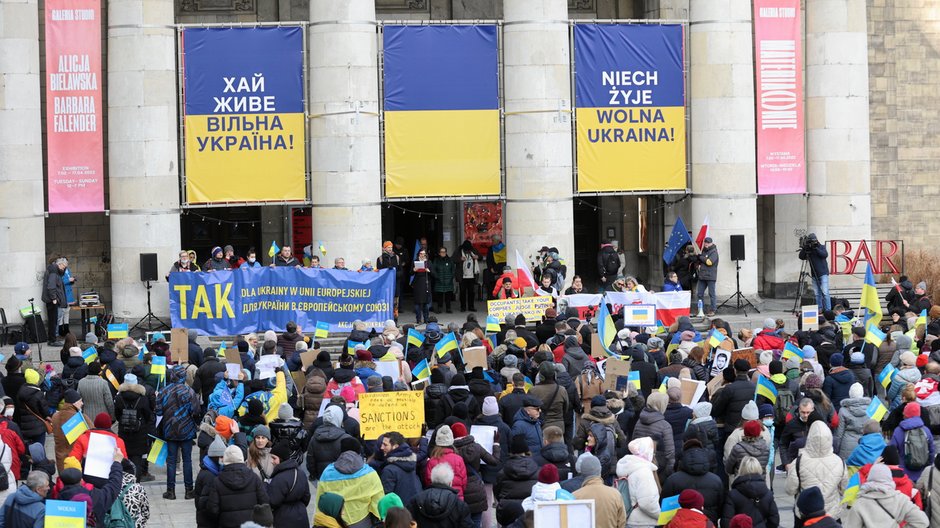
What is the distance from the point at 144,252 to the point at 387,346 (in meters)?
12.1

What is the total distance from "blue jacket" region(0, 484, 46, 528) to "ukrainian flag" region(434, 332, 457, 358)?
8913mm

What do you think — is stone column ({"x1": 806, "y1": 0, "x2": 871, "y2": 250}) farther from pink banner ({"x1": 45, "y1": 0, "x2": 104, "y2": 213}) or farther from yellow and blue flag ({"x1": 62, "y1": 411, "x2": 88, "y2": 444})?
yellow and blue flag ({"x1": 62, "y1": 411, "x2": 88, "y2": 444})

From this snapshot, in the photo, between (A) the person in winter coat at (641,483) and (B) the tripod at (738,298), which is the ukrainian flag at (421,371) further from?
(B) the tripod at (738,298)

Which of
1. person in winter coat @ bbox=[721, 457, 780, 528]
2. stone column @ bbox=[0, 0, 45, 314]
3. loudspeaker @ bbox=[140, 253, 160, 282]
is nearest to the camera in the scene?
person in winter coat @ bbox=[721, 457, 780, 528]

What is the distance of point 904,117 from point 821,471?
26.7 metres

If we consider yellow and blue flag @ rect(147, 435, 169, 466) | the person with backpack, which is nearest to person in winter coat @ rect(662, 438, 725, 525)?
the person with backpack

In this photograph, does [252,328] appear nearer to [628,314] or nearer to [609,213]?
[628,314]

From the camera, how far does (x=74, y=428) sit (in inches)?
654

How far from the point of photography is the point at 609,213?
39406 mm

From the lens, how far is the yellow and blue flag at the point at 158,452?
19.6m

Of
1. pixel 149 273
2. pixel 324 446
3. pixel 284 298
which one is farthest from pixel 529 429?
pixel 149 273

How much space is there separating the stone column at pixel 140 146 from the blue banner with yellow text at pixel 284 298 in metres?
3.12

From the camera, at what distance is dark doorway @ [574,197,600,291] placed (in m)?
39.5

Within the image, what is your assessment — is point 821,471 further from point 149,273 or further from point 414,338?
point 149,273
